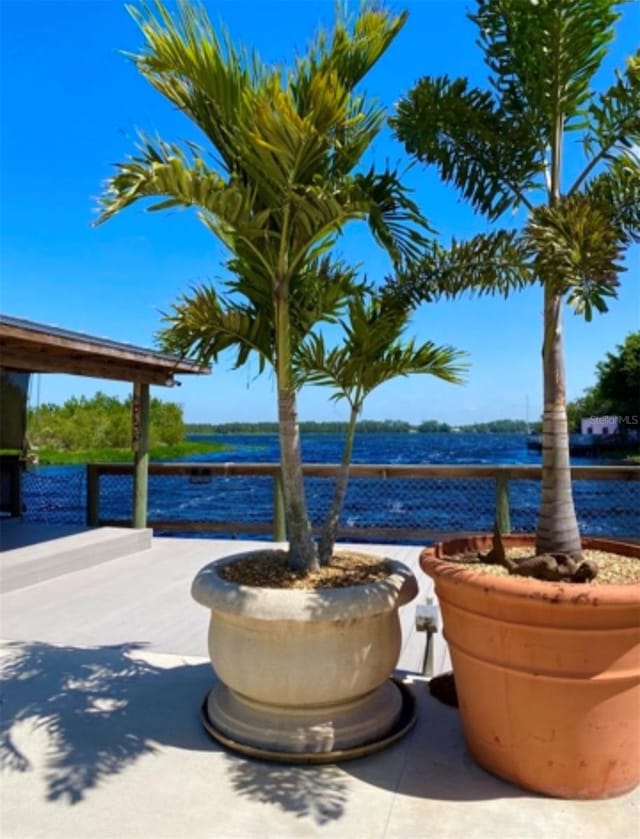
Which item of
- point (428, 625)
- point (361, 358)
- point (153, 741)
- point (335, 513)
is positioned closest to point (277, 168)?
point (361, 358)

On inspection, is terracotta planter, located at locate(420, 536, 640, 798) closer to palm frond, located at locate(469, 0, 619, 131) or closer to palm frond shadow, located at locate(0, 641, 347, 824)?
palm frond shadow, located at locate(0, 641, 347, 824)

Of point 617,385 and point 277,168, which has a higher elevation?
point 617,385

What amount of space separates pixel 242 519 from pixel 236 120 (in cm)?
481

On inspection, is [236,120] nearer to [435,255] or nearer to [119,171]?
[119,171]

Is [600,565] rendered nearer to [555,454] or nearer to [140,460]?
[555,454]

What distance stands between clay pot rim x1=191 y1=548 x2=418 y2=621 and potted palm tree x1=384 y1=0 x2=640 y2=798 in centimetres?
21

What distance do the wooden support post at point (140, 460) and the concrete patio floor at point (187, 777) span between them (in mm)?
2985

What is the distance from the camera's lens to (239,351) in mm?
2764

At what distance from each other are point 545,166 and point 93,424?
15.2 meters

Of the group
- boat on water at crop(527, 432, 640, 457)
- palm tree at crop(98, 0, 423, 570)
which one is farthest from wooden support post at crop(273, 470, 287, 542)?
boat on water at crop(527, 432, 640, 457)

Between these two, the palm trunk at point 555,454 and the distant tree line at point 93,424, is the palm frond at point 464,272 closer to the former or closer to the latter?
the palm trunk at point 555,454

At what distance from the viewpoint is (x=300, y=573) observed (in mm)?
2404

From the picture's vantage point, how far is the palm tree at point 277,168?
6.55 ft

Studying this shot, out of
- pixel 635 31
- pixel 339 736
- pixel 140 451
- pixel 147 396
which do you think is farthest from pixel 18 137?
pixel 339 736
